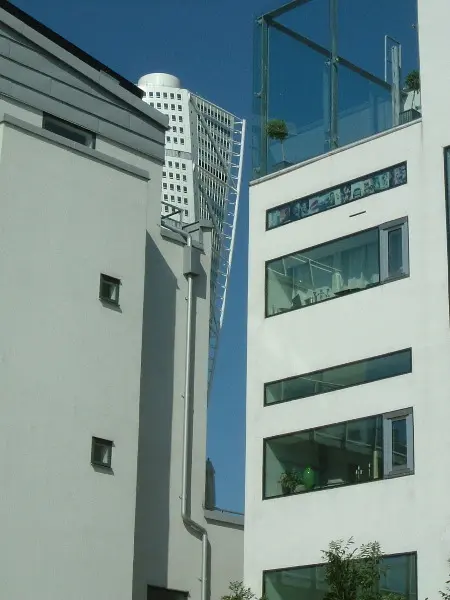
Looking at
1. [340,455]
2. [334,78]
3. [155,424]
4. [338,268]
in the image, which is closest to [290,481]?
[340,455]

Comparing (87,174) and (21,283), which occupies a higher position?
(87,174)

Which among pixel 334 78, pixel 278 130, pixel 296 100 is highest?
pixel 334 78

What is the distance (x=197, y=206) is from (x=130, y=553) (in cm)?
11784

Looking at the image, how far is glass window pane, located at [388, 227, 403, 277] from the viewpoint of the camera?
25906 mm

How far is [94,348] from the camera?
92.8 feet

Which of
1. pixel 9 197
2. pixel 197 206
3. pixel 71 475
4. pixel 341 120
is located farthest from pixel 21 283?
pixel 197 206

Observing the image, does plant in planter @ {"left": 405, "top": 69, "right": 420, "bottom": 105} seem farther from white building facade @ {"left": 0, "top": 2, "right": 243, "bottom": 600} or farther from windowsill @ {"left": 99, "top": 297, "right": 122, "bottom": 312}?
windowsill @ {"left": 99, "top": 297, "right": 122, "bottom": 312}

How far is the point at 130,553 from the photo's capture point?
2797 centimetres

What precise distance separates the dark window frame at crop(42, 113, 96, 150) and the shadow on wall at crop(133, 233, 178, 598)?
9.14 ft

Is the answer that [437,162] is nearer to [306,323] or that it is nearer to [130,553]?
[306,323]

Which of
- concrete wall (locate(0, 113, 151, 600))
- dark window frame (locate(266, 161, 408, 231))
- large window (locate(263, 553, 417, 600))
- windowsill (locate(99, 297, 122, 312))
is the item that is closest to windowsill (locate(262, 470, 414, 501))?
large window (locate(263, 553, 417, 600))

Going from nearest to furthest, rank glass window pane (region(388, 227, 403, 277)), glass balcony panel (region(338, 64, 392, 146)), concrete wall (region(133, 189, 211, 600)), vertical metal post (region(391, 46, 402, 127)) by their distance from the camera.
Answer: glass window pane (region(388, 227, 403, 277)) → vertical metal post (region(391, 46, 402, 127)) → glass balcony panel (region(338, 64, 392, 146)) → concrete wall (region(133, 189, 211, 600))

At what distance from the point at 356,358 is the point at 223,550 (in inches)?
325

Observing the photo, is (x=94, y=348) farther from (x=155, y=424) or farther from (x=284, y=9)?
(x=284, y=9)
